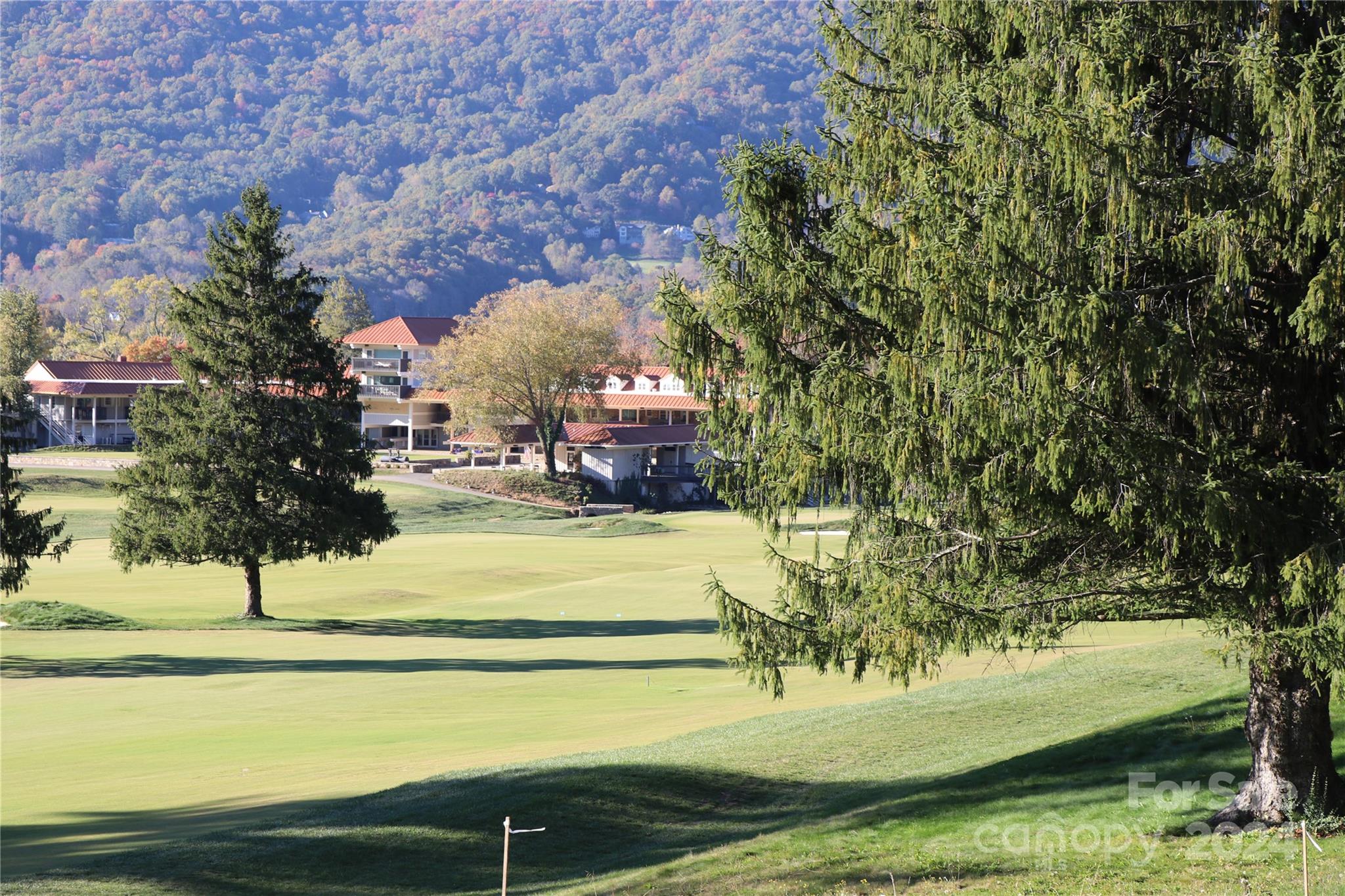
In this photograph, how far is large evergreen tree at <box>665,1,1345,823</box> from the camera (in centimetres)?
987

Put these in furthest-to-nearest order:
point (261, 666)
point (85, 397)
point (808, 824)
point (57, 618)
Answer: point (85, 397), point (57, 618), point (261, 666), point (808, 824)

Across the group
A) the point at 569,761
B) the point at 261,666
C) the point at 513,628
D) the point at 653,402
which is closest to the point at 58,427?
the point at 653,402

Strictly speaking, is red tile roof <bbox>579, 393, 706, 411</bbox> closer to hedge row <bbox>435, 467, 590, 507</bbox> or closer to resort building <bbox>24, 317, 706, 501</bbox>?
resort building <bbox>24, 317, 706, 501</bbox>

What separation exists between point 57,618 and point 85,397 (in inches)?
2526

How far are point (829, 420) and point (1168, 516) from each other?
2.80m

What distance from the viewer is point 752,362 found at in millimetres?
12016

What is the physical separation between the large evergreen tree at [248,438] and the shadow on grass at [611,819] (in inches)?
881

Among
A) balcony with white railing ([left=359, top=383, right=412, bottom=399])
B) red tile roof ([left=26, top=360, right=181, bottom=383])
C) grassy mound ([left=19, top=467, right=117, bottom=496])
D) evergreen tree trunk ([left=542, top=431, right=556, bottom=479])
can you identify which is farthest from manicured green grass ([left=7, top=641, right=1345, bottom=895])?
balcony with white railing ([left=359, top=383, right=412, bottom=399])

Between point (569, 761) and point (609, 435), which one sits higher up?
point (609, 435)

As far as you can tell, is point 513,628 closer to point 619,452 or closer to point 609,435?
point 609,435

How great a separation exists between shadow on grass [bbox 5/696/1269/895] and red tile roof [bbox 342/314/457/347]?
108m

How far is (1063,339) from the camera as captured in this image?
9.91 meters

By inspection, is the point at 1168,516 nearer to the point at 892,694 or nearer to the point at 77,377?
the point at 892,694

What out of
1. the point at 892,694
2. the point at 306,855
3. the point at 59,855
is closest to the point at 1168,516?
the point at 306,855
